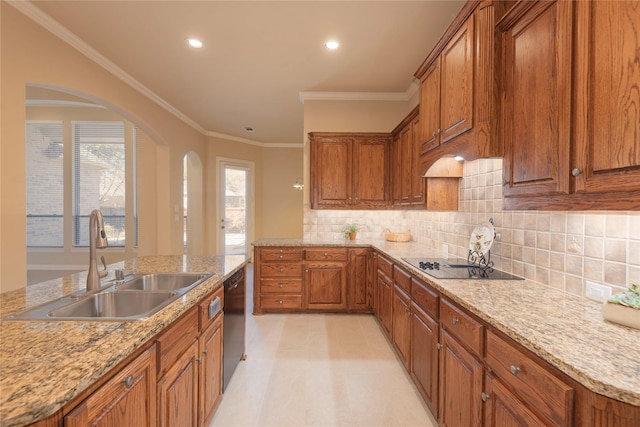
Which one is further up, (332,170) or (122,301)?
(332,170)

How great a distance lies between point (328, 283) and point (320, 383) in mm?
1476

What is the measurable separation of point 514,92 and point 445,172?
112cm

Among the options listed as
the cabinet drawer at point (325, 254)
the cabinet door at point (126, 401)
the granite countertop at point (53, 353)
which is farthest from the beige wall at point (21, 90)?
the cabinet drawer at point (325, 254)

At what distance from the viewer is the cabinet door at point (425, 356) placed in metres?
1.76

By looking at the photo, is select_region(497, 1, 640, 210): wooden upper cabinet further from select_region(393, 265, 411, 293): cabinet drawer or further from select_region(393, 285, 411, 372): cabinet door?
select_region(393, 285, 411, 372): cabinet door

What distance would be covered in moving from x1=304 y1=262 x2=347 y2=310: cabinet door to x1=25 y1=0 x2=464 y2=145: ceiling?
2370 mm

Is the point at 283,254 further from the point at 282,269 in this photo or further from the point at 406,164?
the point at 406,164

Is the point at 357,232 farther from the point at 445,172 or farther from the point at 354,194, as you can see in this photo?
the point at 445,172

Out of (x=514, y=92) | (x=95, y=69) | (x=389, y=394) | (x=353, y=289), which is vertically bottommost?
(x=389, y=394)

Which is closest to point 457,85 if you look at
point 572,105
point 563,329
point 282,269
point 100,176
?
point 572,105

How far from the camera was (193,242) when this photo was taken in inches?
240

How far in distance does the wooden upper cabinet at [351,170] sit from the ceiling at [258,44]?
751mm

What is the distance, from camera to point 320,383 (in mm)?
2291

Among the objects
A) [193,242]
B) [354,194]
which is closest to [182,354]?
[354,194]
